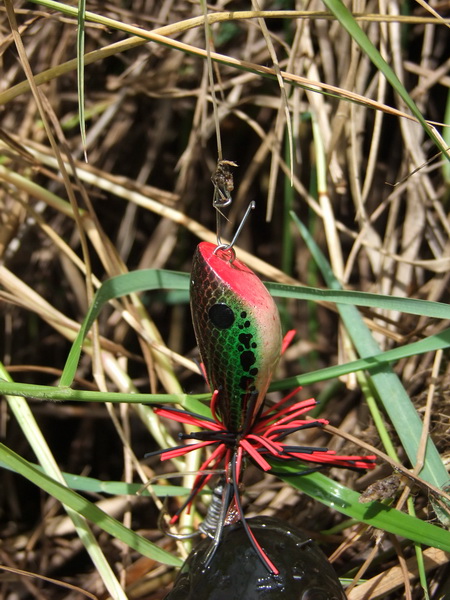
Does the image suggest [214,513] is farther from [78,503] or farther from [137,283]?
[137,283]

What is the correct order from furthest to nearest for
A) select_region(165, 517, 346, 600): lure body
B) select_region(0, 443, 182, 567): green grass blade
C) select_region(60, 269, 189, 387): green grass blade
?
select_region(60, 269, 189, 387): green grass blade → select_region(0, 443, 182, 567): green grass blade → select_region(165, 517, 346, 600): lure body

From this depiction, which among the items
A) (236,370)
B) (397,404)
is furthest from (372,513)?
(236,370)

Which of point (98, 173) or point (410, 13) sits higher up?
point (410, 13)

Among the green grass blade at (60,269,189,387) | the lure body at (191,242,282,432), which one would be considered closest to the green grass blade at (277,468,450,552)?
the lure body at (191,242,282,432)

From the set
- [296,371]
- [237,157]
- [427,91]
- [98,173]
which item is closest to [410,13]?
[427,91]

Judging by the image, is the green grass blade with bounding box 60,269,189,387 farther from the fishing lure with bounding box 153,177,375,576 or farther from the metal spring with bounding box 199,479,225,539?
the metal spring with bounding box 199,479,225,539

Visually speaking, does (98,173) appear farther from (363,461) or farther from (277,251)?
(363,461)

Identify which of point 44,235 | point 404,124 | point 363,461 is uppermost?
point 404,124
